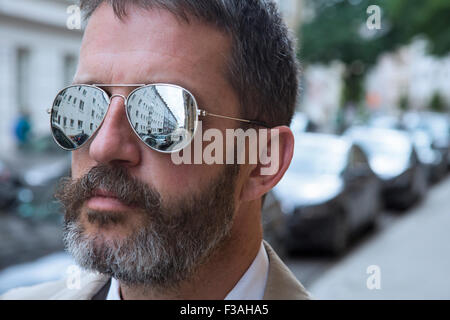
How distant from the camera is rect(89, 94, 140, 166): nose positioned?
144cm

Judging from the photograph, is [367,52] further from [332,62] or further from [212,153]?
[212,153]

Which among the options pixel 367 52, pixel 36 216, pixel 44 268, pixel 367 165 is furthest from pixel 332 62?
pixel 44 268

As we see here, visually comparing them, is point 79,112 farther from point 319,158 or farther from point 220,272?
point 319,158

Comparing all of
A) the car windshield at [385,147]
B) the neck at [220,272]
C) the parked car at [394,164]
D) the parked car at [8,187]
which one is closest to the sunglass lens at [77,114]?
the neck at [220,272]

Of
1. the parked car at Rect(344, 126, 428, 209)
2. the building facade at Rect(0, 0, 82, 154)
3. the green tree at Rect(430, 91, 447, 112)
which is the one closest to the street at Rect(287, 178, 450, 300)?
the parked car at Rect(344, 126, 428, 209)

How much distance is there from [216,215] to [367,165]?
26.8 feet

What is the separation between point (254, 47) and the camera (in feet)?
5.32

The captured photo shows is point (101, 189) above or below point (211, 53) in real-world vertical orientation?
below

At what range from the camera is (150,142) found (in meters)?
1.47

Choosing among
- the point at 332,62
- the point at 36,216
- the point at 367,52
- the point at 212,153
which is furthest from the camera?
the point at 332,62

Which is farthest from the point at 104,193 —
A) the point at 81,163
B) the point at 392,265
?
the point at 392,265

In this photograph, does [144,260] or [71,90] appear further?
[71,90]

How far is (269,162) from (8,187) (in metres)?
8.39

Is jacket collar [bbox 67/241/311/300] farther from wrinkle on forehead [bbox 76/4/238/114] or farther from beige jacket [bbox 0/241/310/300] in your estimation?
wrinkle on forehead [bbox 76/4/238/114]
